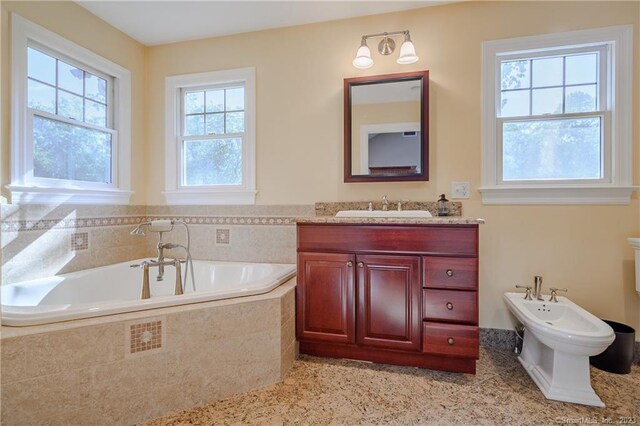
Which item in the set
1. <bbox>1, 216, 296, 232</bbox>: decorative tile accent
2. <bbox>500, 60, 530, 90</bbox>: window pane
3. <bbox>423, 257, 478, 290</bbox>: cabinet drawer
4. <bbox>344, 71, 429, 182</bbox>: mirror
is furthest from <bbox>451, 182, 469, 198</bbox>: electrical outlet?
<bbox>1, 216, 296, 232</bbox>: decorative tile accent

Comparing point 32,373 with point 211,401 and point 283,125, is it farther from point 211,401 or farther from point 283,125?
point 283,125

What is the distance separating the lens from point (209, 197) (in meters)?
2.72

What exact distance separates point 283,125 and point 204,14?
0.99 meters

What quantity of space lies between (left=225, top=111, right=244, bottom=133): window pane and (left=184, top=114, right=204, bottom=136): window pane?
0.26 meters

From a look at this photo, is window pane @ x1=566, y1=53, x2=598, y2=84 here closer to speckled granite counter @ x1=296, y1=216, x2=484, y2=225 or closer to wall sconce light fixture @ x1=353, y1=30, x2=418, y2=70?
wall sconce light fixture @ x1=353, y1=30, x2=418, y2=70

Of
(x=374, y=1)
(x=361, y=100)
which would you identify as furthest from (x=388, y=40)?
(x=361, y=100)

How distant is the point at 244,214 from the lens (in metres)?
2.66

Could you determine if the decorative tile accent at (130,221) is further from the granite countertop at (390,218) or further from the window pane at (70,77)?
the window pane at (70,77)

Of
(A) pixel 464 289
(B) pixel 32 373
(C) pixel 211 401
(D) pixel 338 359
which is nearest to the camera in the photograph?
(B) pixel 32 373

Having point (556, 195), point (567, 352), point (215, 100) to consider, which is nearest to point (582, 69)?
point (556, 195)

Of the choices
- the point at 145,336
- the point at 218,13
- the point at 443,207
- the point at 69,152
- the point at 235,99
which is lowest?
the point at 145,336

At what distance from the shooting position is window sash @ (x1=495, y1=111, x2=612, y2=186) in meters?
2.10

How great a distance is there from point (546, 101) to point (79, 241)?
134 inches

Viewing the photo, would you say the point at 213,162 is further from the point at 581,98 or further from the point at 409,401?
the point at 581,98
